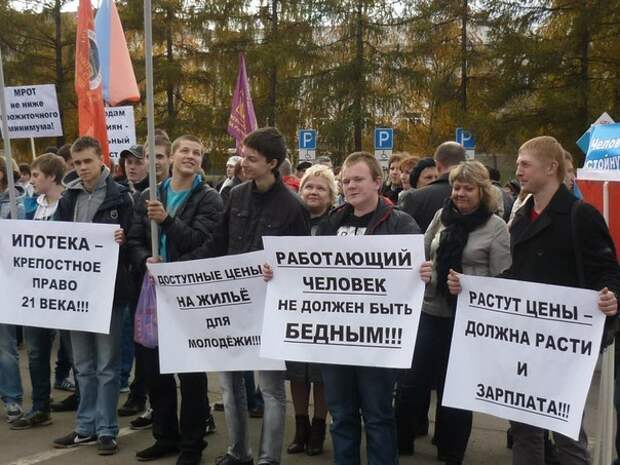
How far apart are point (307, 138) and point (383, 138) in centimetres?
186

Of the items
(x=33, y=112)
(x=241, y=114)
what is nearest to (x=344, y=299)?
(x=33, y=112)

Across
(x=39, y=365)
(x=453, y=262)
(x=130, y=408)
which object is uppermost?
(x=453, y=262)

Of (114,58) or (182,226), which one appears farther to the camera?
(114,58)

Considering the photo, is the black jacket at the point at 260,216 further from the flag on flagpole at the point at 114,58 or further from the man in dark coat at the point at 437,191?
the flag on flagpole at the point at 114,58

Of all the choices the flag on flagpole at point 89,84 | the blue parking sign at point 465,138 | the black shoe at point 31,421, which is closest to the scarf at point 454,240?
the black shoe at point 31,421

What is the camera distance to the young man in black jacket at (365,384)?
453cm

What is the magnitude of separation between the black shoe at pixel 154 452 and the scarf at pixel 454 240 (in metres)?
2.12

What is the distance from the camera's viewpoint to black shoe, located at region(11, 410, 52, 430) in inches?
249

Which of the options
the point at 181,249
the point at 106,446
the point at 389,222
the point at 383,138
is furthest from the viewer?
the point at 383,138

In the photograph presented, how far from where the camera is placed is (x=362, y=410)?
4.62 m

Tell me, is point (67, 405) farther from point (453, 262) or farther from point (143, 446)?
point (453, 262)

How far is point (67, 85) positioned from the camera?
26.0 m

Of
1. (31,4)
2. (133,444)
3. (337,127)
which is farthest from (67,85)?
(133,444)

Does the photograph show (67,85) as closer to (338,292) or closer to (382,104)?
(382,104)
